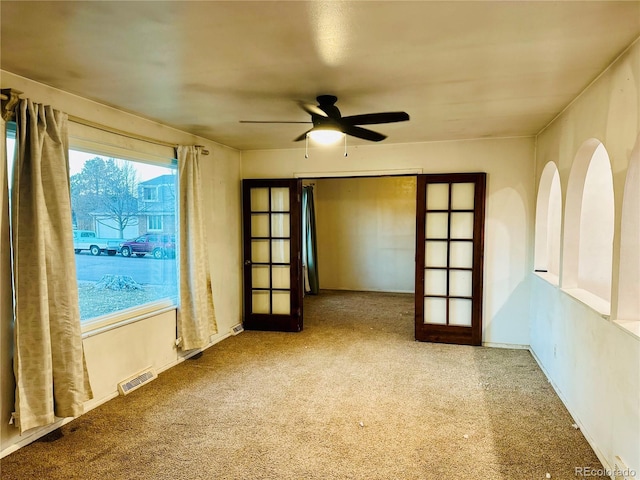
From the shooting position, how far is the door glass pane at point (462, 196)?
15.3ft

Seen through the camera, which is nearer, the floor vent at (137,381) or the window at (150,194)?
the floor vent at (137,381)

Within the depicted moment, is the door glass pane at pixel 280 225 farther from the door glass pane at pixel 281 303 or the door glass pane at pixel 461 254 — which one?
the door glass pane at pixel 461 254

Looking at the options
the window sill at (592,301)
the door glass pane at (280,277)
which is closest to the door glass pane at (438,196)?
the window sill at (592,301)

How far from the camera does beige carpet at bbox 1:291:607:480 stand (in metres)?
2.38

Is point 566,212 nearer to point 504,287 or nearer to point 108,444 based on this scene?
point 504,287

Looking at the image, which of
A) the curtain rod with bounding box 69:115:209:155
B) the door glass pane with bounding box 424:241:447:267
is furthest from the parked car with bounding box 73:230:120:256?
the door glass pane with bounding box 424:241:447:267

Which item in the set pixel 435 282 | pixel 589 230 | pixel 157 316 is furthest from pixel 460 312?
pixel 157 316

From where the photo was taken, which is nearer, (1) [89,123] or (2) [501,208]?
(1) [89,123]

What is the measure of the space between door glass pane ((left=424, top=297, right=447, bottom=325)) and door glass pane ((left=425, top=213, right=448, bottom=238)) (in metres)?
0.78

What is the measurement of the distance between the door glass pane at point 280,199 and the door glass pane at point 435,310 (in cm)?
217

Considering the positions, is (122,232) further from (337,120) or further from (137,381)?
(337,120)

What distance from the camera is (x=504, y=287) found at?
466 centimetres

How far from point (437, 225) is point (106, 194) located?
3522 millimetres

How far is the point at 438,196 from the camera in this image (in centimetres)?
476
